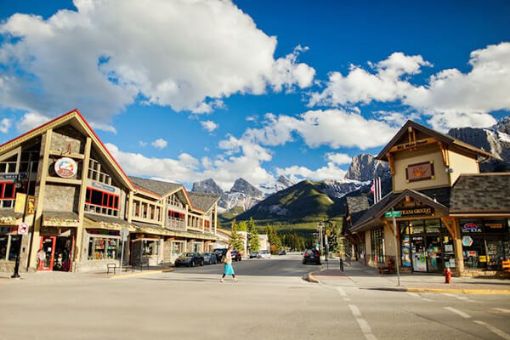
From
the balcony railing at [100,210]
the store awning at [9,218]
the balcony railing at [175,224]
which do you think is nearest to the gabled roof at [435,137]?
the balcony railing at [100,210]

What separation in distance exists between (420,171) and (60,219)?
2464cm

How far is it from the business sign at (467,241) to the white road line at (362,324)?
13597 mm

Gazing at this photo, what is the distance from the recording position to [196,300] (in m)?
12.7

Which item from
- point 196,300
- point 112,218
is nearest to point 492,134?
point 112,218

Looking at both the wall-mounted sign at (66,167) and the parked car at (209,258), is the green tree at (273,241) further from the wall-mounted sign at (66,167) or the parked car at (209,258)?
the wall-mounted sign at (66,167)

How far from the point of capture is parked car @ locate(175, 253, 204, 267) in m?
36.5

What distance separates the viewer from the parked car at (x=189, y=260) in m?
36.5

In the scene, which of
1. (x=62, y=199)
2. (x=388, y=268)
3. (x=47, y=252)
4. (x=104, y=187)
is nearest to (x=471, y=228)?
(x=388, y=268)

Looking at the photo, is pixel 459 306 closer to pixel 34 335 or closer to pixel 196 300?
pixel 196 300

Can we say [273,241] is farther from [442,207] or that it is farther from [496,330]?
[496,330]

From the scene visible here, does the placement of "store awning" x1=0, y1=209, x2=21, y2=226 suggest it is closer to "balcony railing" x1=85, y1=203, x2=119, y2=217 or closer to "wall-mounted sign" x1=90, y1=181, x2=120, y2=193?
"balcony railing" x1=85, y1=203, x2=119, y2=217

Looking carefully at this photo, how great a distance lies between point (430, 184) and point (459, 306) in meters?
14.3

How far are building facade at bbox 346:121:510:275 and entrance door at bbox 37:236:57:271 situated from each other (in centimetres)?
2265

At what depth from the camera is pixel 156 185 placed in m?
44.9
